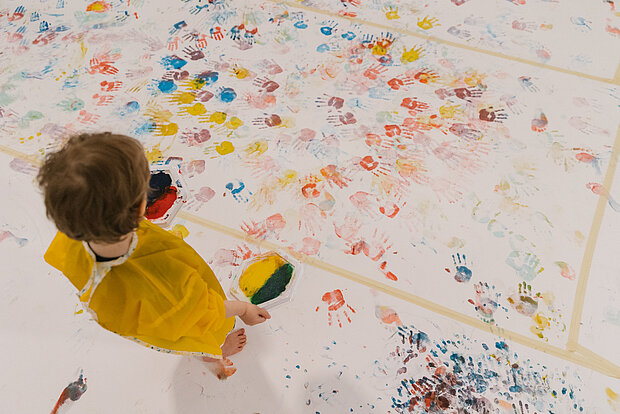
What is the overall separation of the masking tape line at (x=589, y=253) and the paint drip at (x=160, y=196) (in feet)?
3.93

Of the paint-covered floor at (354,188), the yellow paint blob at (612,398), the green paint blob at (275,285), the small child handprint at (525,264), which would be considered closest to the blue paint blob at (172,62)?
the paint-covered floor at (354,188)

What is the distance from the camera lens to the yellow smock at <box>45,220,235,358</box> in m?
0.77

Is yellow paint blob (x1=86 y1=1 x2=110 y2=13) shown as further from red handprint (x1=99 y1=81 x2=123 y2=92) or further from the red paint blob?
the red paint blob

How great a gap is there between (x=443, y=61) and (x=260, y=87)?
2.34 feet

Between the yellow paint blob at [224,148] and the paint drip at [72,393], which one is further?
the yellow paint blob at [224,148]

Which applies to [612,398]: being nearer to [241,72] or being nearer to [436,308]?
[436,308]

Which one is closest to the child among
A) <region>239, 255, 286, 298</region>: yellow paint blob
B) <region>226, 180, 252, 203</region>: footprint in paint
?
<region>239, 255, 286, 298</region>: yellow paint blob

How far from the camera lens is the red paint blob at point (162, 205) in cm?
142

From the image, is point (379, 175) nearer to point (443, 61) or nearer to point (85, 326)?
point (443, 61)

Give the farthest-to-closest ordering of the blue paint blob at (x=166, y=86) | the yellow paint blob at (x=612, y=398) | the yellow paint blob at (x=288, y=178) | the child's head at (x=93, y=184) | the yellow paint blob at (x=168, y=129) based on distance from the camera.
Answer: the blue paint blob at (x=166, y=86), the yellow paint blob at (x=168, y=129), the yellow paint blob at (x=288, y=178), the yellow paint blob at (x=612, y=398), the child's head at (x=93, y=184)

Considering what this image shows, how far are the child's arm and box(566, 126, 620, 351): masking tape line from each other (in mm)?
791

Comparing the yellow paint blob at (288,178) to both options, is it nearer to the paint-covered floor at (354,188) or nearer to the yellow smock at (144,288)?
the paint-covered floor at (354,188)

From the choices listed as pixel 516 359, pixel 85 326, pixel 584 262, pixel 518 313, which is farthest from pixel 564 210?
pixel 85 326

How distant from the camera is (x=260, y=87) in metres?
1.73
